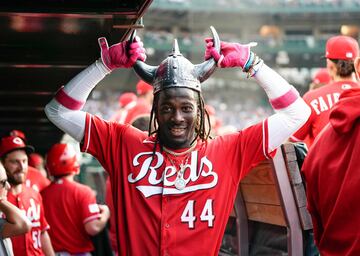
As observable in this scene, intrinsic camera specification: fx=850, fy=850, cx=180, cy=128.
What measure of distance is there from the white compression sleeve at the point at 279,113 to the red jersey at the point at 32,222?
294 centimetres

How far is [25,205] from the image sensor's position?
277 inches

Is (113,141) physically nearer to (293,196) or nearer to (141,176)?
(141,176)

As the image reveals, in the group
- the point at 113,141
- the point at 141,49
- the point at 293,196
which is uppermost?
the point at 141,49

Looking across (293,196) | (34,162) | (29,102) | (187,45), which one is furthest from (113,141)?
(187,45)

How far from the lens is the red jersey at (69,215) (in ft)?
27.1

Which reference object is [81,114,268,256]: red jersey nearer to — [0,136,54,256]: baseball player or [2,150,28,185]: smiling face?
[0,136,54,256]: baseball player

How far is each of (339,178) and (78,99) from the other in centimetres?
160

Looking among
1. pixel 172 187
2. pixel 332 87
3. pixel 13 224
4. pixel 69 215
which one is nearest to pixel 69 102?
pixel 172 187

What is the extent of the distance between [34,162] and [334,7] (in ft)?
144

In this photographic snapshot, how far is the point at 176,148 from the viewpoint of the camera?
4594 mm

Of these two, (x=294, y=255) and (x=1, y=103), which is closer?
(x=294, y=255)

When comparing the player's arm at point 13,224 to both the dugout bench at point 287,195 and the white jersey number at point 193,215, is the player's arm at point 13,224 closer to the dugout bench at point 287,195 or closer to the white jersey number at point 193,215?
the white jersey number at point 193,215

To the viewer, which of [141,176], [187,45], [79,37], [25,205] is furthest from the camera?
[187,45]

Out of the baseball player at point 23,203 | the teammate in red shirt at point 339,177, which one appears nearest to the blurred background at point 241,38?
the baseball player at point 23,203
